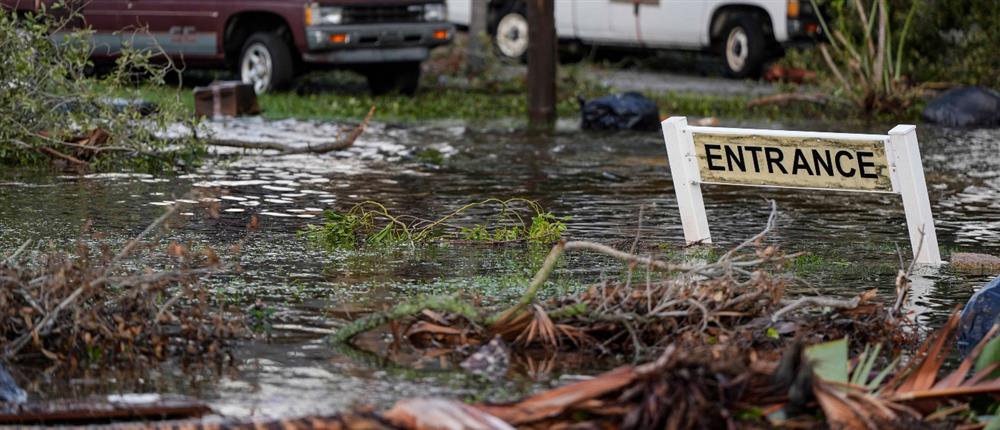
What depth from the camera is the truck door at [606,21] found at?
21859 millimetres

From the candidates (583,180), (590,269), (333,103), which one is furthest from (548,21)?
(590,269)

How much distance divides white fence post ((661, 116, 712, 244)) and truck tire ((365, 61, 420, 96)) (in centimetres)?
1047

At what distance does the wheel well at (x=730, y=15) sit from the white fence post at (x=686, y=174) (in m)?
13.0

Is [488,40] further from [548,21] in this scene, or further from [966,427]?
[966,427]

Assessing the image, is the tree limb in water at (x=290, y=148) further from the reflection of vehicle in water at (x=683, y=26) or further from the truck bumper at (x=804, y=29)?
the reflection of vehicle in water at (x=683, y=26)

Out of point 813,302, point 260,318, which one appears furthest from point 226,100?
point 813,302

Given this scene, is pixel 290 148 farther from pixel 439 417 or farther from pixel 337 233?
pixel 439 417

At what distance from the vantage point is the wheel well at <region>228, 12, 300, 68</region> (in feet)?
57.1

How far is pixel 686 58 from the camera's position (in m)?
24.2

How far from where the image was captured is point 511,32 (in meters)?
23.1

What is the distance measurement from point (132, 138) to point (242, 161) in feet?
3.42

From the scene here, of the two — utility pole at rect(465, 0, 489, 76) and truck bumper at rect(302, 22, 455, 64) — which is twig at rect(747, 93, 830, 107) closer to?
truck bumper at rect(302, 22, 455, 64)

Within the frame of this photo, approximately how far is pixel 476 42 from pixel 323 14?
354 cm

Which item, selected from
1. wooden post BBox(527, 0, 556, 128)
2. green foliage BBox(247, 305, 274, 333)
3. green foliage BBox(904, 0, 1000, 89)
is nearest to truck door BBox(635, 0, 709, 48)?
green foliage BBox(904, 0, 1000, 89)
